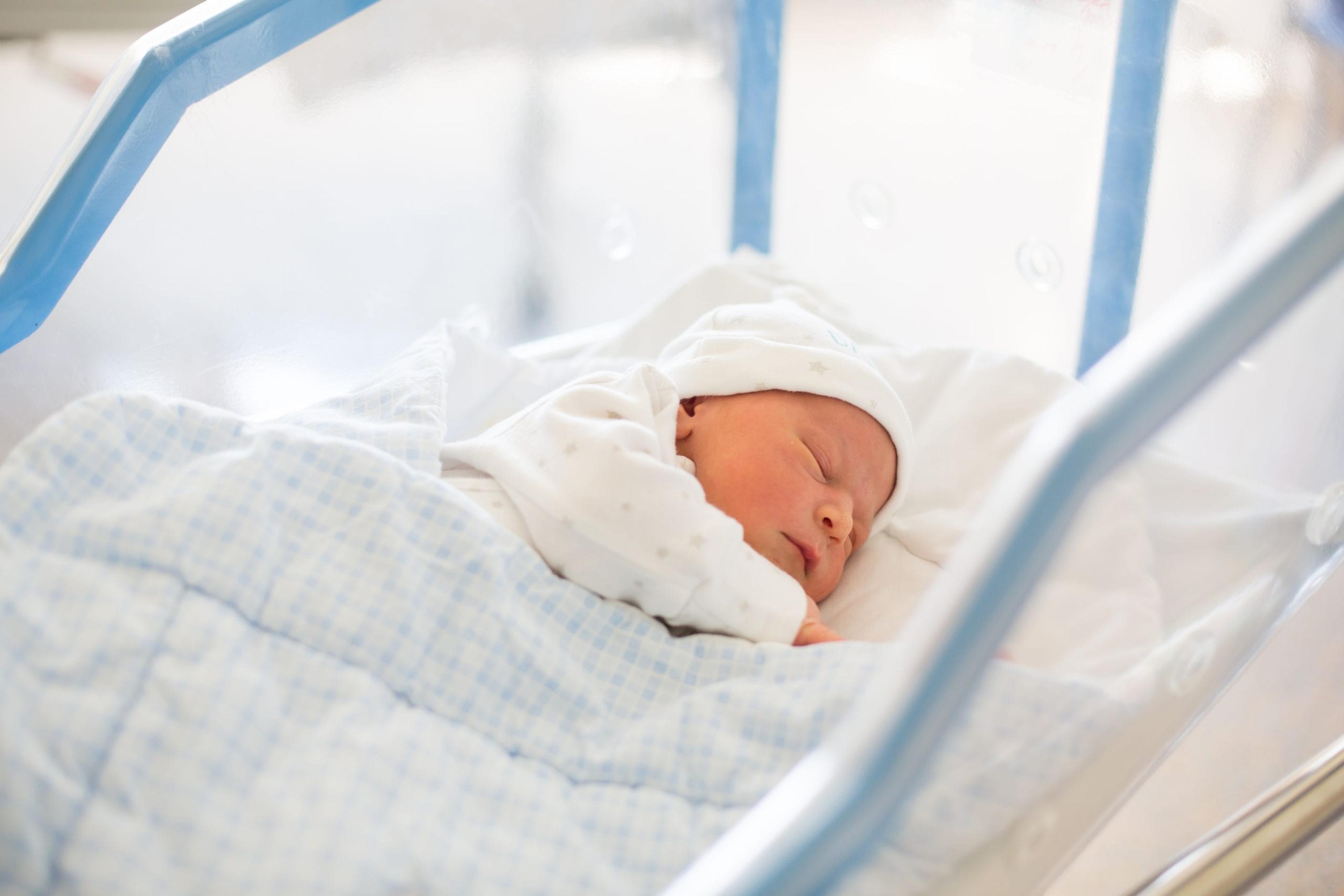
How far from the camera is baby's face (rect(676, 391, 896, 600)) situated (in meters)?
0.87

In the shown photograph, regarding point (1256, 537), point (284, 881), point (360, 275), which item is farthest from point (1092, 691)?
point (360, 275)

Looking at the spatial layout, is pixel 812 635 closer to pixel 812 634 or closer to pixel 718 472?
pixel 812 634

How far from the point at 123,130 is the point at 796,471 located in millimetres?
670

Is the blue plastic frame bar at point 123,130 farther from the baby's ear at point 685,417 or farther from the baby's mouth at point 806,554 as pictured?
the baby's mouth at point 806,554

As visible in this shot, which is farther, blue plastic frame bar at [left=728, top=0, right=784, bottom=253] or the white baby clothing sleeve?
blue plastic frame bar at [left=728, top=0, right=784, bottom=253]

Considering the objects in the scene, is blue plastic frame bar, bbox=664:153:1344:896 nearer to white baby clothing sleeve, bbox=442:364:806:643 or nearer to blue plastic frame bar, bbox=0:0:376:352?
white baby clothing sleeve, bbox=442:364:806:643

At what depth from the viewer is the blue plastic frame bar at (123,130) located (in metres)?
1.00

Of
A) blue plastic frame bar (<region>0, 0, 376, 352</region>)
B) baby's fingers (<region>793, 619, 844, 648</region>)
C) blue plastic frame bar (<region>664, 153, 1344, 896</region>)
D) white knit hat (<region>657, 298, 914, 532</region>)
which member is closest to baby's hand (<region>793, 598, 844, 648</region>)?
baby's fingers (<region>793, 619, 844, 648</region>)

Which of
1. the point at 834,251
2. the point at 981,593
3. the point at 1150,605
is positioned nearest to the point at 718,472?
the point at 1150,605

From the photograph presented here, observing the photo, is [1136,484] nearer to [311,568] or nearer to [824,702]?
[824,702]

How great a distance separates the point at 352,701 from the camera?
0.66 meters

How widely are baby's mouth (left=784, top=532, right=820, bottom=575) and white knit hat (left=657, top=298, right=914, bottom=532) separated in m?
0.12

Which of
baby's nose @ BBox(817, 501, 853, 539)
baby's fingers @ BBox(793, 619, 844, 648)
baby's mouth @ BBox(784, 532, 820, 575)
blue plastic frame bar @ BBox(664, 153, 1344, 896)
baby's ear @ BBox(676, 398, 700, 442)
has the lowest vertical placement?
baby's fingers @ BBox(793, 619, 844, 648)

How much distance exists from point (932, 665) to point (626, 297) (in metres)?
1.07
